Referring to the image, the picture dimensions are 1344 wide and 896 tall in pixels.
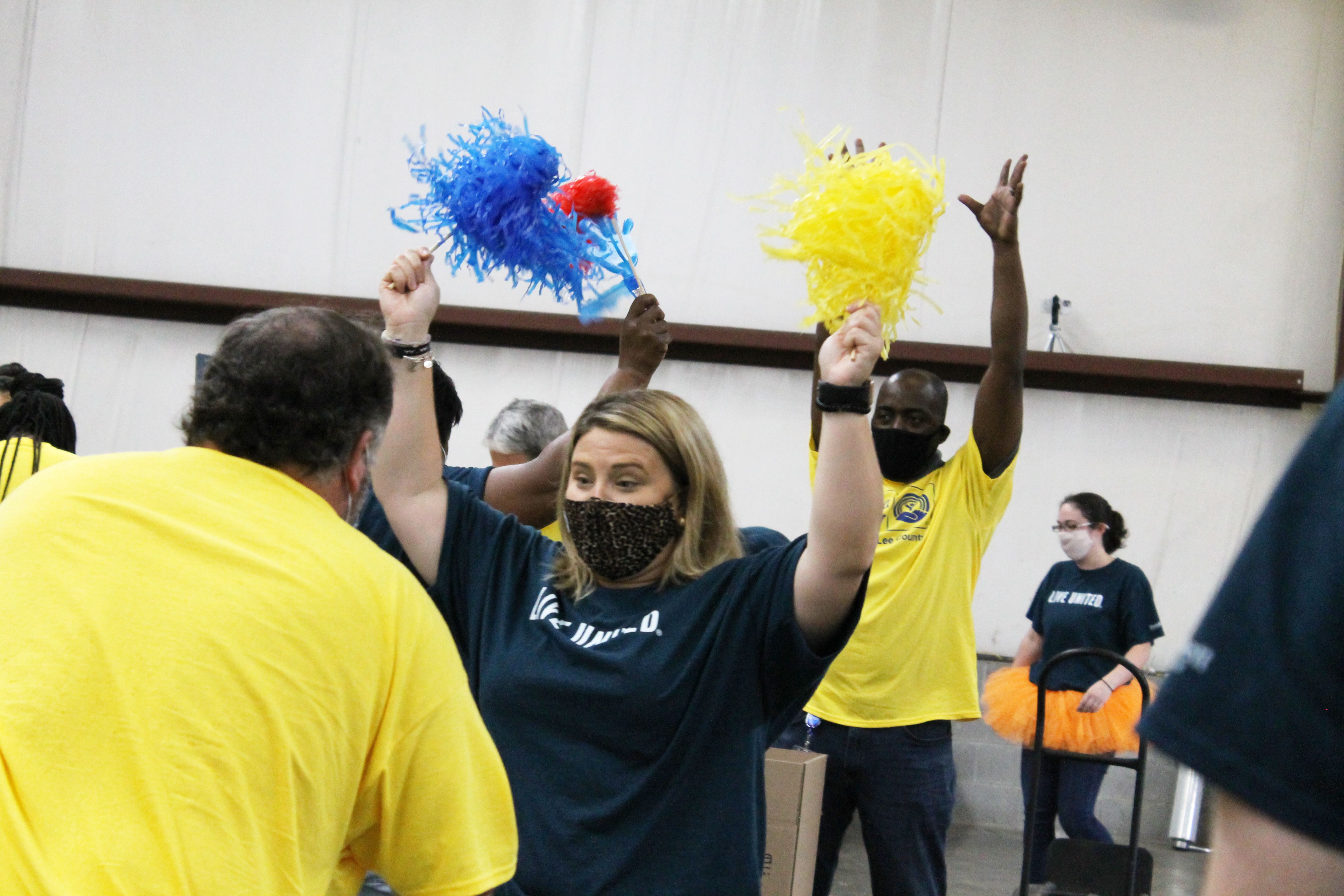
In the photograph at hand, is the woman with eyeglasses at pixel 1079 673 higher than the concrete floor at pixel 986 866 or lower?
higher

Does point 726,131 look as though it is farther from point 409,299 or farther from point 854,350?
point 854,350

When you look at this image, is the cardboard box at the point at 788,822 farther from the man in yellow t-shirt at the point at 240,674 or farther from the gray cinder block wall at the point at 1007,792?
the gray cinder block wall at the point at 1007,792

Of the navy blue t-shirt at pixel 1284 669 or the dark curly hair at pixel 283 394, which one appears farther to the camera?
the dark curly hair at pixel 283 394

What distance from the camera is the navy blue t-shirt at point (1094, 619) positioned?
16.2 ft

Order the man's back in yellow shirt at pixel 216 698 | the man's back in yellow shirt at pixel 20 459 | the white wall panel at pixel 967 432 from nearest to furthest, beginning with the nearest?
1. the man's back in yellow shirt at pixel 216 698
2. the man's back in yellow shirt at pixel 20 459
3. the white wall panel at pixel 967 432

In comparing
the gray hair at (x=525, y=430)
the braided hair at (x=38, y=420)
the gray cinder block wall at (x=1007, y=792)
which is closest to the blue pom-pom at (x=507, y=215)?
the gray hair at (x=525, y=430)

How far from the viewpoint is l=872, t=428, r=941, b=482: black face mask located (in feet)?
11.2

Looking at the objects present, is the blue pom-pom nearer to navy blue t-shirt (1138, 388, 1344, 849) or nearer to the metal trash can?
navy blue t-shirt (1138, 388, 1344, 849)

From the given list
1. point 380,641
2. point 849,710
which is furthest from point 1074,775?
point 380,641

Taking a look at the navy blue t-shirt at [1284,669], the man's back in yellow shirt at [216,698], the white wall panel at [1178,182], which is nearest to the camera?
the navy blue t-shirt at [1284,669]

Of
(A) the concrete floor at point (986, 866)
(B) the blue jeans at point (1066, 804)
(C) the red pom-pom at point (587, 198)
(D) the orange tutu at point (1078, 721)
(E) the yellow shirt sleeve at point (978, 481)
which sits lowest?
(A) the concrete floor at point (986, 866)

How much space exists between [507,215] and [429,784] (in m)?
1.47

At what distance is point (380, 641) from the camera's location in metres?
1.37

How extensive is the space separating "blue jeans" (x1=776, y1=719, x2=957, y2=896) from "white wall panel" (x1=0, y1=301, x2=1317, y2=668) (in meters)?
3.72
